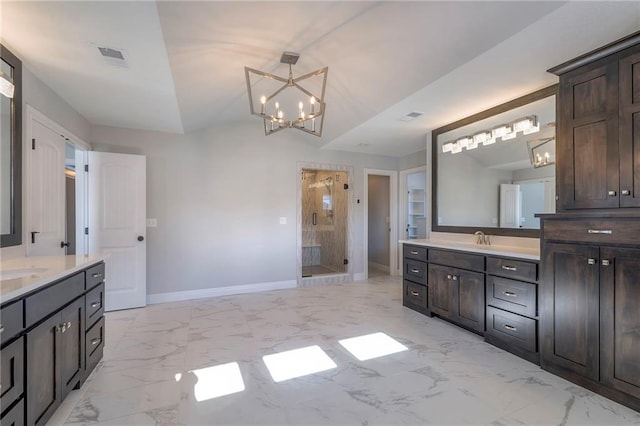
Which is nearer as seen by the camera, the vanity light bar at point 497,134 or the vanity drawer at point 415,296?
the vanity light bar at point 497,134

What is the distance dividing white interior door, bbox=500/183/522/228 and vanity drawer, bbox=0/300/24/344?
12.8 ft

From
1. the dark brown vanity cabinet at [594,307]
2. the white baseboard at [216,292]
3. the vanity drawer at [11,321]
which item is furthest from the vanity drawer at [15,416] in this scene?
the dark brown vanity cabinet at [594,307]

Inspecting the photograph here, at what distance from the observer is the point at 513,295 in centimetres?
262

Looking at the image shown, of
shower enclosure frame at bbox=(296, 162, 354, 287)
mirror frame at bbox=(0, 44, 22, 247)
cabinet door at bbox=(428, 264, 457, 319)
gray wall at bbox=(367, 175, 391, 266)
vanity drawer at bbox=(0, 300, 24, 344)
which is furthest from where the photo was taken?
gray wall at bbox=(367, 175, 391, 266)

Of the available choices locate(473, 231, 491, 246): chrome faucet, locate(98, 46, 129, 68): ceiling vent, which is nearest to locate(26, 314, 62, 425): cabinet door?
locate(98, 46, 129, 68): ceiling vent

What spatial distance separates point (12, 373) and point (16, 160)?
1775 mm

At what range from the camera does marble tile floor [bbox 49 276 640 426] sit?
1794 mm

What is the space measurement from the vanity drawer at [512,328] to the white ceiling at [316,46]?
212 cm

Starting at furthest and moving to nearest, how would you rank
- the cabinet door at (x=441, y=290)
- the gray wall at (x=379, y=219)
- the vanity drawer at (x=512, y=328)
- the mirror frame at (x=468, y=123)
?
the gray wall at (x=379, y=219) < the cabinet door at (x=441, y=290) < the mirror frame at (x=468, y=123) < the vanity drawer at (x=512, y=328)

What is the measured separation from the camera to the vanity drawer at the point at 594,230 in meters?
1.87

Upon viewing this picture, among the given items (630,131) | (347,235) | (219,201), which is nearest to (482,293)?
(630,131)

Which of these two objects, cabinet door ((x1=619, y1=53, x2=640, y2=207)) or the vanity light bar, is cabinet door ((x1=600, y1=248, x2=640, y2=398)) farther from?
the vanity light bar

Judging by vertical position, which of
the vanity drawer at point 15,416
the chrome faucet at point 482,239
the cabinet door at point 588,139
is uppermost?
the cabinet door at point 588,139

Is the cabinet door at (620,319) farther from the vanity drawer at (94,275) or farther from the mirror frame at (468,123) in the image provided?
the vanity drawer at (94,275)
